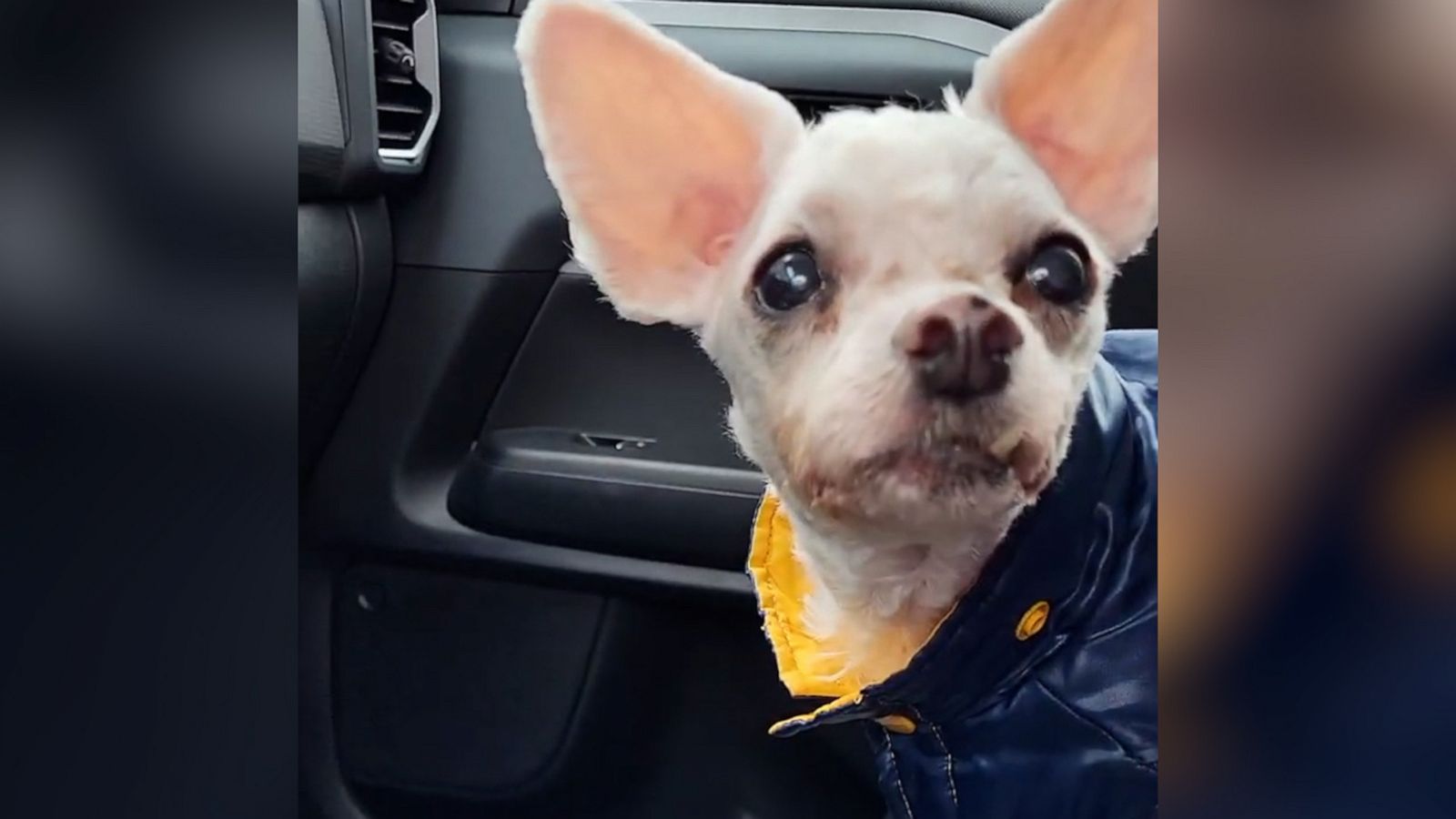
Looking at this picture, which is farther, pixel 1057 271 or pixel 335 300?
pixel 335 300

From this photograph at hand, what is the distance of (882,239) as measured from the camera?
1.40ft

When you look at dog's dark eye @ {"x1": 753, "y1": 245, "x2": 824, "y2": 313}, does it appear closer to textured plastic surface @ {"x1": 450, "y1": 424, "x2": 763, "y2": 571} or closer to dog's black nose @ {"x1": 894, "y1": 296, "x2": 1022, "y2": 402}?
dog's black nose @ {"x1": 894, "y1": 296, "x2": 1022, "y2": 402}

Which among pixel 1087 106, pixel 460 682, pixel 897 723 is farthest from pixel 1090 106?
pixel 460 682

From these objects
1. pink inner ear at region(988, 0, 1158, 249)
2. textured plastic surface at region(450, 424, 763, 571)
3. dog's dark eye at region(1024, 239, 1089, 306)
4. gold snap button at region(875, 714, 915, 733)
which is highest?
pink inner ear at region(988, 0, 1158, 249)

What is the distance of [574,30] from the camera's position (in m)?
0.45

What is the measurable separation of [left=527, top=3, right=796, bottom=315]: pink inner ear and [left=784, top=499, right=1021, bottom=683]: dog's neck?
0.30 ft

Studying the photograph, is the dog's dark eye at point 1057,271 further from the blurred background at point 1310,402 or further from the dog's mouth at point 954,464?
the blurred background at point 1310,402

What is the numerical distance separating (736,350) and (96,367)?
0.68 ft

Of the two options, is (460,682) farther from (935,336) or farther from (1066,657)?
(935,336)

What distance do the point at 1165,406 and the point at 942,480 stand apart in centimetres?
14

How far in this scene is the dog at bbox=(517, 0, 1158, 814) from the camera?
1.35 ft

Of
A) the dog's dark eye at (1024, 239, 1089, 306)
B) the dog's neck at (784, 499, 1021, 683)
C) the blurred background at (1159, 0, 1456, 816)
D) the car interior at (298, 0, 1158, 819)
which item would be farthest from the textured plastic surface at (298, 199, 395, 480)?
the blurred background at (1159, 0, 1456, 816)

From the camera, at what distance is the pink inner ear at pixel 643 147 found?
1.52 ft

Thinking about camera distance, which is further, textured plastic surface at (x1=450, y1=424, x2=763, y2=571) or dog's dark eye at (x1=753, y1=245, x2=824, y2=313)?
textured plastic surface at (x1=450, y1=424, x2=763, y2=571)
